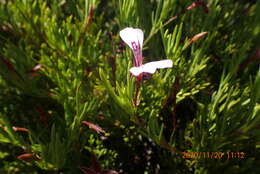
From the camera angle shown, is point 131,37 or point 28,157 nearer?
point 131,37

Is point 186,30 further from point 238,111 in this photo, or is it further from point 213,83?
point 238,111

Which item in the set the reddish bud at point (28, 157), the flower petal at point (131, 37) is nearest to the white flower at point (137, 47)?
the flower petal at point (131, 37)

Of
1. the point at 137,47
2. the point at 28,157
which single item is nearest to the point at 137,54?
the point at 137,47

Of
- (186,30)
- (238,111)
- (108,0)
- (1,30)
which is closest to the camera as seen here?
(238,111)

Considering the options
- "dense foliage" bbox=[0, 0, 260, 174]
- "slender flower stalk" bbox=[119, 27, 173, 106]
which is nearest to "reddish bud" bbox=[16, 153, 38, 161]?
"dense foliage" bbox=[0, 0, 260, 174]

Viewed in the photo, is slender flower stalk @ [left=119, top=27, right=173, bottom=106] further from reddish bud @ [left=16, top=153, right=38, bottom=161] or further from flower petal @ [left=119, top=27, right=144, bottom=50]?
reddish bud @ [left=16, top=153, right=38, bottom=161]

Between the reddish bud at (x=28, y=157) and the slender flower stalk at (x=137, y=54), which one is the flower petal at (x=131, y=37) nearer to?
the slender flower stalk at (x=137, y=54)

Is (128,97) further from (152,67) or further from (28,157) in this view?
(28,157)

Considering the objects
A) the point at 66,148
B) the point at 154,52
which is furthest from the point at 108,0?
the point at 66,148
